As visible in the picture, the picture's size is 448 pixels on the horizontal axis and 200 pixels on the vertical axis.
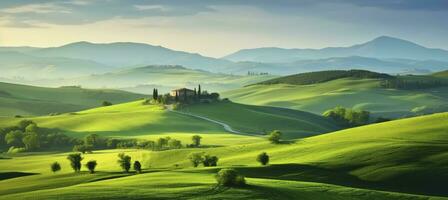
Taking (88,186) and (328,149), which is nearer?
(88,186)

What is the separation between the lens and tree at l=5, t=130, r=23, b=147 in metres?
192

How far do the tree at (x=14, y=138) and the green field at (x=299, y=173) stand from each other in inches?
2287

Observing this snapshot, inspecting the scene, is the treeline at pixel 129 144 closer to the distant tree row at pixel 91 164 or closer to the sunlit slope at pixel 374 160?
the sunlit slope at pixel 374 160

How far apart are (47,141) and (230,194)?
13209 centimetres

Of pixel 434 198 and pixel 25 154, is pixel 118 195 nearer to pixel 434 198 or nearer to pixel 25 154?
pixel 434 198

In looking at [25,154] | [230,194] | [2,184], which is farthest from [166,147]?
[230,194]

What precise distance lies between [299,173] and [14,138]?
129 metres

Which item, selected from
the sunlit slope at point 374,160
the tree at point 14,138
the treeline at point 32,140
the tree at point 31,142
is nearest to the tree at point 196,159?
the sunlit slope at point 374,160

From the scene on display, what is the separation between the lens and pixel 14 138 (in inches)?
7603

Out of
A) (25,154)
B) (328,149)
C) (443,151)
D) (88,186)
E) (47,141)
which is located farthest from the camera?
(47,141)

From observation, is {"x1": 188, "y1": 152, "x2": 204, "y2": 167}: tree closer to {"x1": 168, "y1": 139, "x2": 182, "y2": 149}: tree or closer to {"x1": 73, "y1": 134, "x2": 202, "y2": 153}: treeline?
{"x1": 73, "y1": 134, "x2": 202, "y2": 153}: treeline

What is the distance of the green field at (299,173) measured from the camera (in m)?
67.5

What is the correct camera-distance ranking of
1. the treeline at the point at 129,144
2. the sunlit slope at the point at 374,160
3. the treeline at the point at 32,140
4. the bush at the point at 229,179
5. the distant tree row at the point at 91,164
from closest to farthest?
the bush at the point at 229,179
the sunlit slope at the point at 374,160
the distant tree row at the point at 91,164
the treeline at the point at 129,144
the treeline at the point at 32,140

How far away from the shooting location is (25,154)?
554 ft
